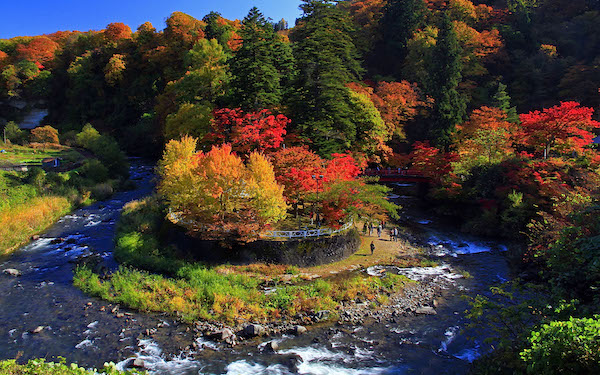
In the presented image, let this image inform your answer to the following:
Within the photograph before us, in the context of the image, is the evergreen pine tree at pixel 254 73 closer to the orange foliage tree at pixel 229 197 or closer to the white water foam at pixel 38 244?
the orange foliage tree at pixel 229 197

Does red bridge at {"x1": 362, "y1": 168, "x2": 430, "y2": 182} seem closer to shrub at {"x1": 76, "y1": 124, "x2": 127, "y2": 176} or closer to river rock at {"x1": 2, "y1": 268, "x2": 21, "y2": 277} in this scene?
shrub at {"x1": 76, "y1": 124, "x2": 127, "y2": 176}

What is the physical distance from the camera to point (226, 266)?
950 inches

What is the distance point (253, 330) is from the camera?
17.2 meters

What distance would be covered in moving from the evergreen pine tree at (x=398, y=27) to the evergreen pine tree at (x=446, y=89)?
15457 millimetres

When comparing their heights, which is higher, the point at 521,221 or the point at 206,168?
the point at 206,168

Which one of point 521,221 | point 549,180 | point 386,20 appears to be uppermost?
point 386,20

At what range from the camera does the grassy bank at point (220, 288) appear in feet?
63.0

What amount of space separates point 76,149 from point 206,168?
126 ft

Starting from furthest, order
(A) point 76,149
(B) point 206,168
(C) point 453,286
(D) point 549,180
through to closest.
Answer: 1. (A) point 76,149
2. (D) point 549,180
3. (B) point 206,168
4. (C) point 453,286

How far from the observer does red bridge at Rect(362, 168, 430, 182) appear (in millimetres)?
42406

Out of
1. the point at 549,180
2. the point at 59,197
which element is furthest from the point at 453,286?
the point at 59,197

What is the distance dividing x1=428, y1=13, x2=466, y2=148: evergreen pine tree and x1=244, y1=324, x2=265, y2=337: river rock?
33.2 meters

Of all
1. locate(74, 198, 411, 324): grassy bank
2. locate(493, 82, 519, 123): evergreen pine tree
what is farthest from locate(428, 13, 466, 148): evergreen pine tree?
locate(74, 198, 411, 324): grassy bank

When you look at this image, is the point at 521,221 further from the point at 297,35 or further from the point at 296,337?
the point at 297,35
